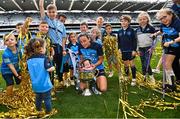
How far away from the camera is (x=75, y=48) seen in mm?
10086

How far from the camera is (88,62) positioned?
8328 mm

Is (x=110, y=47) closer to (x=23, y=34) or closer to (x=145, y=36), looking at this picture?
(x=145, y=36)

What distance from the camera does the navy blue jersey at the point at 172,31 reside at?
748cm

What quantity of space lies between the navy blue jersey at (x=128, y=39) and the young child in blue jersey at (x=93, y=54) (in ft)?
3.87

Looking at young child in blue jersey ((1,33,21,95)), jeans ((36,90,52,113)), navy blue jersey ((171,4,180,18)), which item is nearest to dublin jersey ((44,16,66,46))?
young child in blue jersey ((1,33,21,95))

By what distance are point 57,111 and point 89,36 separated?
258 cm

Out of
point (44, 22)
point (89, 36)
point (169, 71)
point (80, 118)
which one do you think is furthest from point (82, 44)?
point (80, 118)

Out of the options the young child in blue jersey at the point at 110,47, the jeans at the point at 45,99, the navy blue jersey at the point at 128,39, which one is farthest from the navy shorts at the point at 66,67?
the jeans at the point at 45,99

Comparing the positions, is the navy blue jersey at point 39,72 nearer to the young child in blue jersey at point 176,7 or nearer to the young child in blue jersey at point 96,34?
the young child in blue jersey at point 96,34

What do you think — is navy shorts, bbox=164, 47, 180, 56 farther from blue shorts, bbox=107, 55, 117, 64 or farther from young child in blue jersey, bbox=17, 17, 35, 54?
young child in blue jersey, bbox=17, 17, 35, 54

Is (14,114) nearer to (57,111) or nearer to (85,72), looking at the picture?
(57,111)

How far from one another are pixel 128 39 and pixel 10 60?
11.5 feet

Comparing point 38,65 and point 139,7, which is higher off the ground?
point 139,7

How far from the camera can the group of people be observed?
6.11 meters
